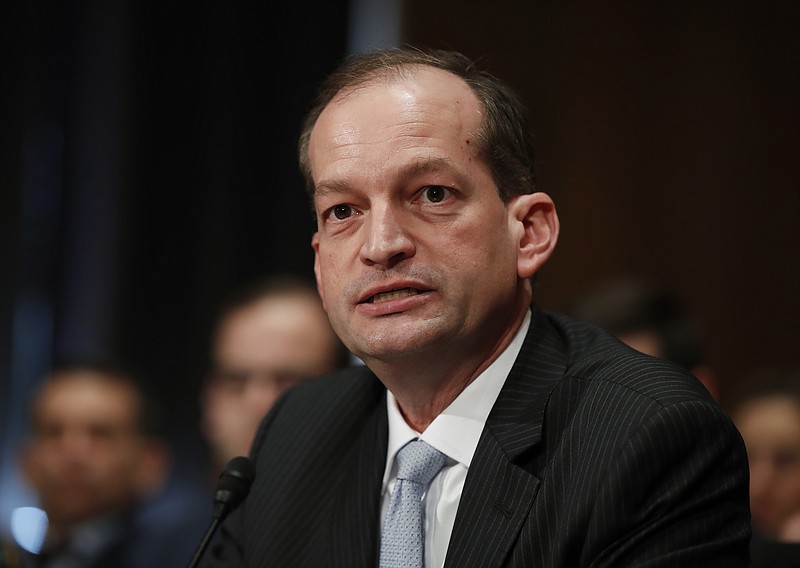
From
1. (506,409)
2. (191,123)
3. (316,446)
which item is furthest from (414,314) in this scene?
(191,123)

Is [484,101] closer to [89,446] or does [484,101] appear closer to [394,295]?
[394,295]

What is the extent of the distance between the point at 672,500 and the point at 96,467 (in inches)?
117

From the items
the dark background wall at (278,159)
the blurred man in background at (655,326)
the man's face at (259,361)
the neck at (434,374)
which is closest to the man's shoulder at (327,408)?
the neck at (434,374)

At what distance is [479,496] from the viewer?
68.1 inches

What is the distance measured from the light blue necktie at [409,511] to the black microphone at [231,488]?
27 cm

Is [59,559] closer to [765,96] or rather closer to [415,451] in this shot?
[415,451]

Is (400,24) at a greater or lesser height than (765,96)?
greater

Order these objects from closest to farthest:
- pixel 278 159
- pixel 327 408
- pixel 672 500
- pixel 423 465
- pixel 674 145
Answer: pixel 672 500, pixel 423 465, pixel 327 408, pixel 674 145, pixel 278 159

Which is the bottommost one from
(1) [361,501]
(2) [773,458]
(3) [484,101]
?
(2) [773,458]

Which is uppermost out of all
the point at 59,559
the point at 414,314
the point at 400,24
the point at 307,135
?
the point at 400,24

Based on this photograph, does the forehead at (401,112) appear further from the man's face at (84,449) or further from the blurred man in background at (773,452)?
the man's face at (84,449)

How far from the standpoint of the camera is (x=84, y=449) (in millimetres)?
4059

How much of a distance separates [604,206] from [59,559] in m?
2.83

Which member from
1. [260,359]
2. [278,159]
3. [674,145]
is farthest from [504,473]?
[278,159]
